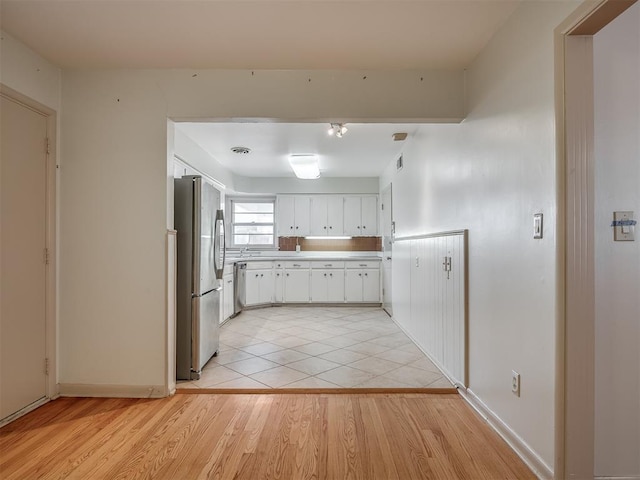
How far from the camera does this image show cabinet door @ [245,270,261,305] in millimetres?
5949

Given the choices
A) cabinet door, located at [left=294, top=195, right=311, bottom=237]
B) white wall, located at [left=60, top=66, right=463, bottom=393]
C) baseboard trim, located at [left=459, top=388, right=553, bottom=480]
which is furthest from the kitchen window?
baseboard trim, located at [left=459, top=388, right=553, bottom=480]

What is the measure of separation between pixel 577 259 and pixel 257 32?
2.10 m

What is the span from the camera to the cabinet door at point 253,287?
595 centimetres

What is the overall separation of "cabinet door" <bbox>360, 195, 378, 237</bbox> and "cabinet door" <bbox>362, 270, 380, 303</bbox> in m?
0.79

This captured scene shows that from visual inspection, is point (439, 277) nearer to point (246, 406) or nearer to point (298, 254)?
point (246, 406)

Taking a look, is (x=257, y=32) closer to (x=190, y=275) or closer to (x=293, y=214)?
(x=190, y=275)

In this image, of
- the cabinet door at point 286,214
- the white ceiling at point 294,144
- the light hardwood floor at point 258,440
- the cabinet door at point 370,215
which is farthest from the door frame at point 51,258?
the cabinet door at point 370,215

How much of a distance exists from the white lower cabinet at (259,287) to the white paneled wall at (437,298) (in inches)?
101

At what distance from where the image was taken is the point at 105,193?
8.66 feet

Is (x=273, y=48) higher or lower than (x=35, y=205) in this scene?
higher

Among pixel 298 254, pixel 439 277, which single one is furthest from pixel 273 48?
pixel 298 254

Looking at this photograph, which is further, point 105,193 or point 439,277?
point 439,277

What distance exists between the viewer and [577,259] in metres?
1.52

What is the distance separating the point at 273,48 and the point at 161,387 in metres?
2.54
